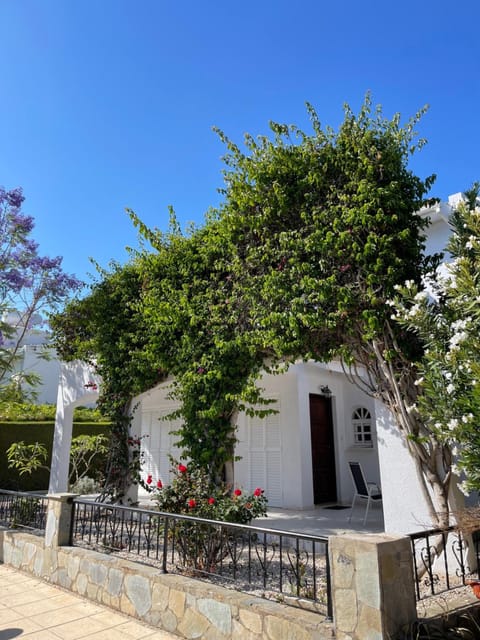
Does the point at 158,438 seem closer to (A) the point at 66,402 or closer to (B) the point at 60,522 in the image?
(A) the point at 66,402

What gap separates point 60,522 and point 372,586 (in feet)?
13.4

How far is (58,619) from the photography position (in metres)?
4.15

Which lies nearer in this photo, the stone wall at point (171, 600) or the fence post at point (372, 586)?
the fence post at point (372, 586)

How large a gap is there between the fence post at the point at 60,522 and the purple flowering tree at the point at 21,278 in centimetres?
463

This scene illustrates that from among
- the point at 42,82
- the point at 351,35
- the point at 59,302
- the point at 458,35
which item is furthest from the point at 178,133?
the point at 59,302

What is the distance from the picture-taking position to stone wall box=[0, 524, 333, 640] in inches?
125

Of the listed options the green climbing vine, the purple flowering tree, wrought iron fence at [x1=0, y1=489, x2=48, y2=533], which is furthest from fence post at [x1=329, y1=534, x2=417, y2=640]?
the purple flowering tree

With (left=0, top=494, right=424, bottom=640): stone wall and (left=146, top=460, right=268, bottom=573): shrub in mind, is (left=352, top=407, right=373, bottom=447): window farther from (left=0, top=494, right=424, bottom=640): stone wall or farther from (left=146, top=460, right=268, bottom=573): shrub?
(left=0, top=494, right=424, bottom=640): stone wall

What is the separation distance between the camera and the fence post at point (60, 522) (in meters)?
5.38

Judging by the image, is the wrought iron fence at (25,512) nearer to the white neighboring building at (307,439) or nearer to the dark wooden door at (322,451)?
the white neighboring building at (307,439)

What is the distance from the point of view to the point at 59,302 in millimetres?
10766

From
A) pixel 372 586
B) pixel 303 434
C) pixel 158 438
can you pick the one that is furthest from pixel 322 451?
pixel 372 586

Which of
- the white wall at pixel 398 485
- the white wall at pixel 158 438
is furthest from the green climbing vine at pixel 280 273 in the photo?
the white wall at pixel 158 438

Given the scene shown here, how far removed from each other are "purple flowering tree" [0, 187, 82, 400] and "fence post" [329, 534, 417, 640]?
327 inches
